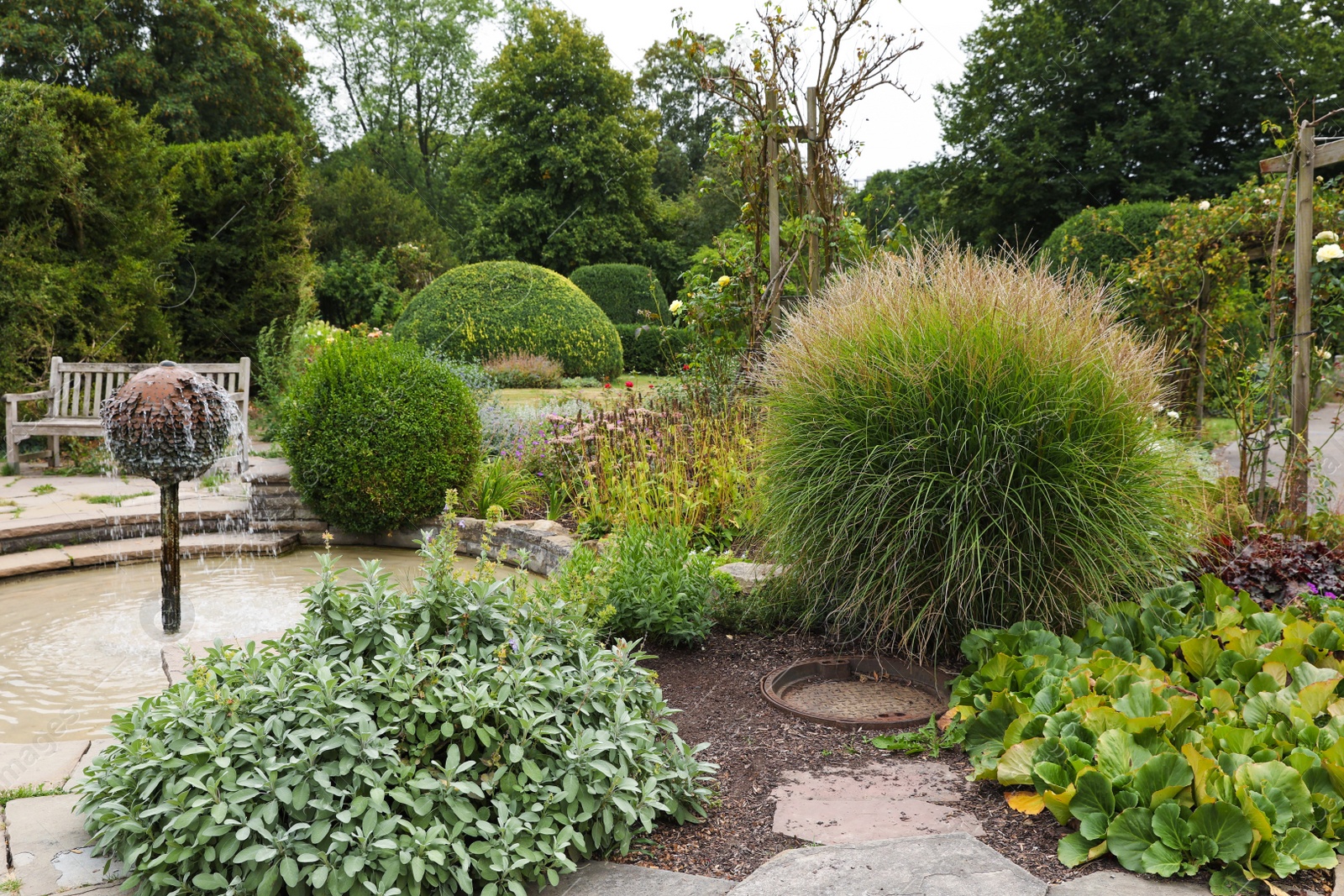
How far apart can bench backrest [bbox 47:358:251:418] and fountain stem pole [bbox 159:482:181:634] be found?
12.1 ft

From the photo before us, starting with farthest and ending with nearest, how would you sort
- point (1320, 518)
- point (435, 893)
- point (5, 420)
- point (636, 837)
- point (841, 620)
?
1. point (5, 420)
2. point (1320, 518)
3. point (841, 620)
4. point (636, 837)
5. point (435, 893)

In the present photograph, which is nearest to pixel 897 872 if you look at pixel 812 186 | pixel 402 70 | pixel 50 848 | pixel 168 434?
pixel 50 848

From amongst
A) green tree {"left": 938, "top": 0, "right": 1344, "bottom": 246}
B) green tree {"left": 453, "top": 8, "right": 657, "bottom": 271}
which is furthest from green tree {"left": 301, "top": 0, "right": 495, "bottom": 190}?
green tree {"left": 938, "top": 0, "right": 1344, "bottom": 246}

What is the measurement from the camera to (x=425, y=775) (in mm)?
1714

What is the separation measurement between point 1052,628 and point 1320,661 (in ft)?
2.28

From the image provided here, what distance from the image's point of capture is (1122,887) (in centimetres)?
163

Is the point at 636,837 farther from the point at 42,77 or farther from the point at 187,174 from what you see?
the point at 42,77

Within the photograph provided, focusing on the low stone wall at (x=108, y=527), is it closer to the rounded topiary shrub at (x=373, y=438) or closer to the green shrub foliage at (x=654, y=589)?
the rounded topiary shrub at (x=373, y=438)

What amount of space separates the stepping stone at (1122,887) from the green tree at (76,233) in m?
8.34

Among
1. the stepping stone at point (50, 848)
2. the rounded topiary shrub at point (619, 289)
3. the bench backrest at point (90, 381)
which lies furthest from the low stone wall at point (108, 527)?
the rounded topiary shrub at point (619, 289)

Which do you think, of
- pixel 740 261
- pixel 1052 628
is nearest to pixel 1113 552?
pixel 1052 628

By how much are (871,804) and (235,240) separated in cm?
983

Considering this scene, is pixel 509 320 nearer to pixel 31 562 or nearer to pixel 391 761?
pixel 31 562

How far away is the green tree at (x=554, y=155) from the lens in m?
19.1
